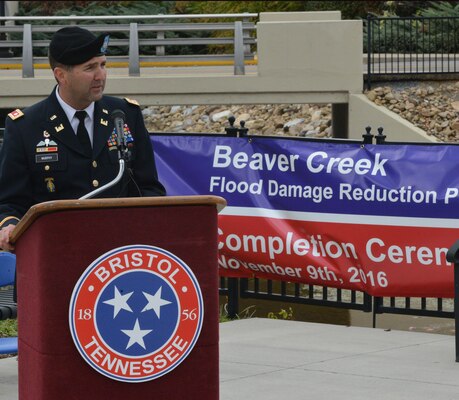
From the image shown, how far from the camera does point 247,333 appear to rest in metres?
8.85

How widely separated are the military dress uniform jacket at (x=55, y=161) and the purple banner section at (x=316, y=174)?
3779 mm

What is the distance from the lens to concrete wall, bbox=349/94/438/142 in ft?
63.6

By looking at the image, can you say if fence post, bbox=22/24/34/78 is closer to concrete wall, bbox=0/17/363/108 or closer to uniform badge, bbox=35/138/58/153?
concrete wall, bbox=0/17/363/108

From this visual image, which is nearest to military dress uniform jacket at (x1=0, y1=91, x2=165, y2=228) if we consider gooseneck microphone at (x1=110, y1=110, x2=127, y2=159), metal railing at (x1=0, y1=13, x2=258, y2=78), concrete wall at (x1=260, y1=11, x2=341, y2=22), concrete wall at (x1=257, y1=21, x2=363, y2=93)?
gooseneck microphone at (x1=110, y1=110, x2=127, y2=159)

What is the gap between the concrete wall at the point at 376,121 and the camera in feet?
63.6

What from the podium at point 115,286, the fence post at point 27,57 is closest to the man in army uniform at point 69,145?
the podium at point 115,286

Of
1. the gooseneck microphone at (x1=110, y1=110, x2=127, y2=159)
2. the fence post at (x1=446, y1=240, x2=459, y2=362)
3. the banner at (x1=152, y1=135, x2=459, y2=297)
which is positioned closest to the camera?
Result: the gooseneck microphone at (x1=110, y1=110, x2=127, y2=159)

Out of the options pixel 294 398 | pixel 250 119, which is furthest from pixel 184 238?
pixel 250 119

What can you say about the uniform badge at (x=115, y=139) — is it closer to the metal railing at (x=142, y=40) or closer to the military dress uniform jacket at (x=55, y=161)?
the military dress uniform jacket at (x=55, y=161)

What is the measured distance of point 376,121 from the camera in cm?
1966

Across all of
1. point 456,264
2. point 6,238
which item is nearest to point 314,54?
point 456,264

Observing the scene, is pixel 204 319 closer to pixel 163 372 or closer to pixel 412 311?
pixel 163 372

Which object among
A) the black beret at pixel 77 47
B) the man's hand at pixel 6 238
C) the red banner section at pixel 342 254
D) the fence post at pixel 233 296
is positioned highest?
the black beret at pixel 77 47

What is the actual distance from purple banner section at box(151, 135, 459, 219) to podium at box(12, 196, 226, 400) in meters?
4.47
